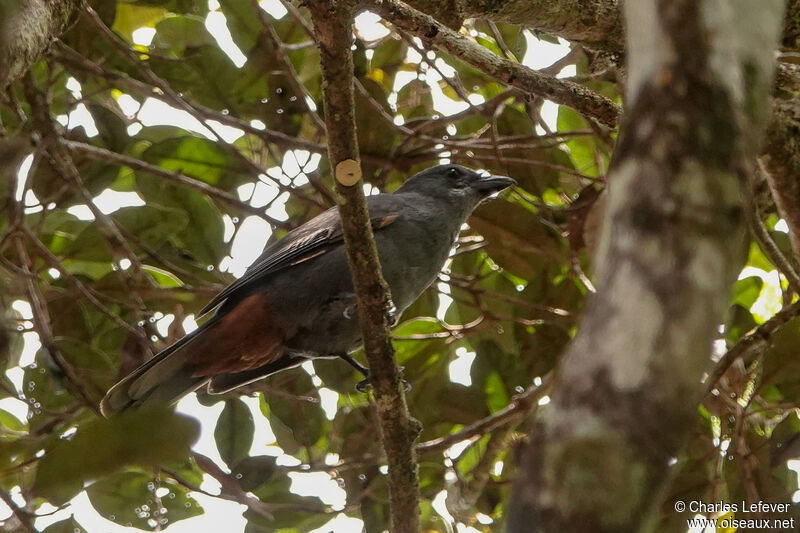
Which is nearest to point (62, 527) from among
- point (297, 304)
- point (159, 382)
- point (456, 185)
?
point (159, 382)

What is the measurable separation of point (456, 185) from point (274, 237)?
1063 millimetres

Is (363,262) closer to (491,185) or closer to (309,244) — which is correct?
(309,244)

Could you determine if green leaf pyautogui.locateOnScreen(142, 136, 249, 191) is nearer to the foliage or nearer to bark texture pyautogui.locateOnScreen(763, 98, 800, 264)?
the foliage

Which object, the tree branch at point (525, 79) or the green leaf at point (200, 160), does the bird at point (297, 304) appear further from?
the tree branch at point (525, 79)

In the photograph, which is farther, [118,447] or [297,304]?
[297,304]

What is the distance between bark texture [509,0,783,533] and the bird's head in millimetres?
3641

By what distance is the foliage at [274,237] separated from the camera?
4.05 m

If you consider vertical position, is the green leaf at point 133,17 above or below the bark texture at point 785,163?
above

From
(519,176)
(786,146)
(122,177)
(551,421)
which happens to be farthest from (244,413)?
(551,421)

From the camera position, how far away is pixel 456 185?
193 inches

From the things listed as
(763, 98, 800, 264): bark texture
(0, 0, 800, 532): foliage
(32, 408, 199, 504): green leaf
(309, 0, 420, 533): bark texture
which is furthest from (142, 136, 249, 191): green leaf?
(32, 408, 199, 504): green leaf

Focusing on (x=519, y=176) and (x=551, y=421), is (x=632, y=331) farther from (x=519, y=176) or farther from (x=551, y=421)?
(x=519, y=176)

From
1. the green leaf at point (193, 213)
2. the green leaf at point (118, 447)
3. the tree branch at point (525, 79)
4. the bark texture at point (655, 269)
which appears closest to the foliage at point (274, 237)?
the green leaf at point (193, 213)

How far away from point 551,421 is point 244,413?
3.61m
